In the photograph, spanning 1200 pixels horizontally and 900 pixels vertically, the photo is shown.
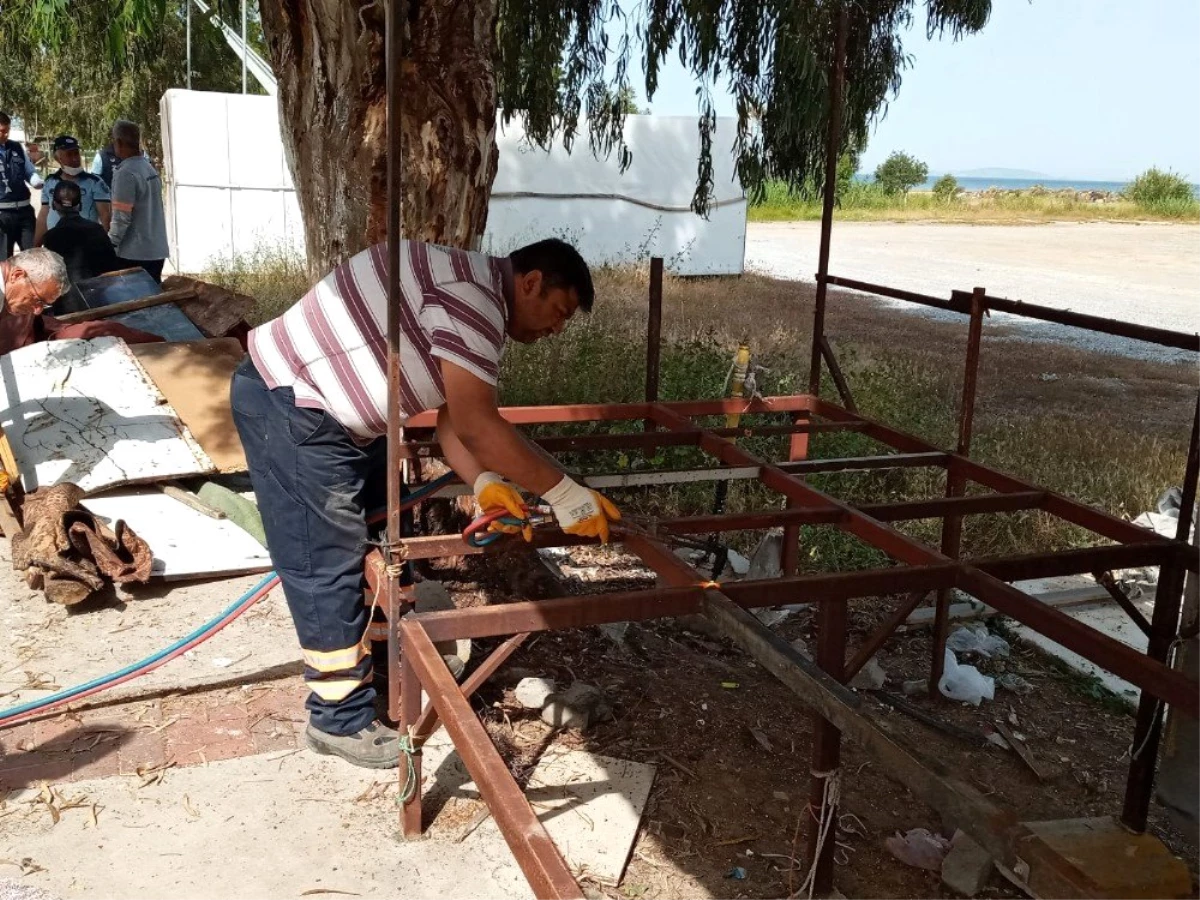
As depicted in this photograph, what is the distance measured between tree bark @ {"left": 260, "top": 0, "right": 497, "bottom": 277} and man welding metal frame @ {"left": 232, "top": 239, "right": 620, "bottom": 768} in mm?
1447

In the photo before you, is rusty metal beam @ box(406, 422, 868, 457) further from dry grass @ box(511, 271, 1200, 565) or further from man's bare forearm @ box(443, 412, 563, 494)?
dry grass @ box(511, 271, 1200, 565)

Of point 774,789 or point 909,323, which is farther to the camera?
point 909,323

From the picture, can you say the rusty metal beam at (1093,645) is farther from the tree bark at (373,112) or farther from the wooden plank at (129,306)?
the wooden plank at (129,306)

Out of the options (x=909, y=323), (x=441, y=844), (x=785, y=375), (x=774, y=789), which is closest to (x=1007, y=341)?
(x=909, y=323)

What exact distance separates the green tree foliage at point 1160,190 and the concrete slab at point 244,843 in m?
39.7

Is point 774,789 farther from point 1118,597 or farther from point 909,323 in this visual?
point 909,323

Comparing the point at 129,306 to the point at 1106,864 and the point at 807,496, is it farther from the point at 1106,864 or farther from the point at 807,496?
the point at 1106,864

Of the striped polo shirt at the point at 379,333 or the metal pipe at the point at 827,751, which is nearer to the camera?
the metal pipe at the point at 827,751

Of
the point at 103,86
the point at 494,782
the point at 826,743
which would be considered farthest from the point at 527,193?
the point at 494,782

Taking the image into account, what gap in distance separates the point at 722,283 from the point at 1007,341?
3.91 metres

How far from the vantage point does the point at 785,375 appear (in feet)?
25.8

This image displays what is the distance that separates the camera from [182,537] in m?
4.91

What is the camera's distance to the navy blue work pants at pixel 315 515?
3.07 metres

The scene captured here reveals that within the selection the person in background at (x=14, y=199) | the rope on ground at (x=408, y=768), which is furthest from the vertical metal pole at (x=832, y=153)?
the person in background at (x=14, y=199)
